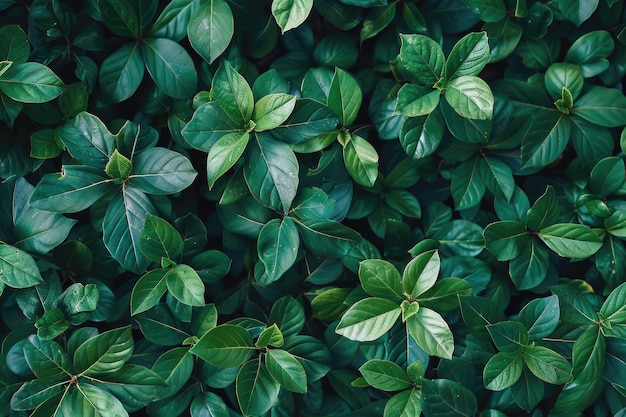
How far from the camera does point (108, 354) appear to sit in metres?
1.32

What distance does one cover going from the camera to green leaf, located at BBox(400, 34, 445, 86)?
132cm

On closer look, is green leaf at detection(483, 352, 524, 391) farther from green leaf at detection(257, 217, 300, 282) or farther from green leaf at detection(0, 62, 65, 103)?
green leaf at detection(0, 62, 65, 103)

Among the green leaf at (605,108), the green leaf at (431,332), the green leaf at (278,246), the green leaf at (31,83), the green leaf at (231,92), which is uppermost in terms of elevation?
the green leaf at (31,83)

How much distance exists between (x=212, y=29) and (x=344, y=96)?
311mm

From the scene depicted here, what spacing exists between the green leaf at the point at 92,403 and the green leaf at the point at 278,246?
1.34ft

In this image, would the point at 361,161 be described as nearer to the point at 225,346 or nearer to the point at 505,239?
the point at 505,239

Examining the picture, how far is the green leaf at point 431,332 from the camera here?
1.30m

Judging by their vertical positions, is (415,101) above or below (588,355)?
above

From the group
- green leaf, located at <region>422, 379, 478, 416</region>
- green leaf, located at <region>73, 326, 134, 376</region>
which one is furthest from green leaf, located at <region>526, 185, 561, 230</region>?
green leaf, located at <region>73, 326, 134, 376</region>

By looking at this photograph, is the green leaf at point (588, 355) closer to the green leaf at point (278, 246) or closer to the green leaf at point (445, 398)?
the green leaf at point (445, 398)

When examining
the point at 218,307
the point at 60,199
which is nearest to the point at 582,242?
the point at 218,307

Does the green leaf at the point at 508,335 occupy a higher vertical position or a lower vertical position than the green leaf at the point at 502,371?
higher

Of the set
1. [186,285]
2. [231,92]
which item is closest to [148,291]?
[186,285]

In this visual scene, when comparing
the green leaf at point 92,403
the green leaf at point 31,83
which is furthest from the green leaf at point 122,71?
the green leaf at point 92,403
